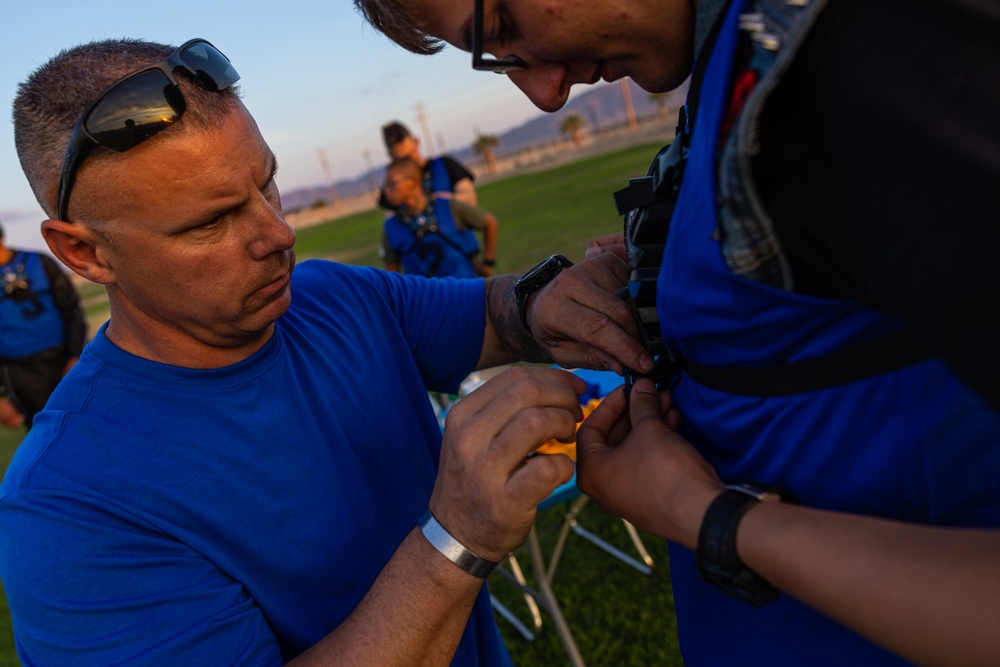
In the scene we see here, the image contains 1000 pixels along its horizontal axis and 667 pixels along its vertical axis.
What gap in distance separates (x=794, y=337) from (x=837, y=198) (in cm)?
23

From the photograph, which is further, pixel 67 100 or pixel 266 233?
pixel 266 233

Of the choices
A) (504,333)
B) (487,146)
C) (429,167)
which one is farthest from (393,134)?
(487,146)

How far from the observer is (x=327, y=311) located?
211cm

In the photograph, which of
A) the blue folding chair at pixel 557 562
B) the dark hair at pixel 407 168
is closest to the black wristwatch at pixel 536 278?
the blue folding chair at pixel 557 562

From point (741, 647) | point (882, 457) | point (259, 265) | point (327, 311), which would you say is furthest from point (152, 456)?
point (882, 457)

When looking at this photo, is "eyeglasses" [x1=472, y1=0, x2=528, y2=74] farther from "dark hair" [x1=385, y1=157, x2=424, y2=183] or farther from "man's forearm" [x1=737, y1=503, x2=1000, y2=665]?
"dark hair" [x1=385, y1=157, x2=424, y2=183]

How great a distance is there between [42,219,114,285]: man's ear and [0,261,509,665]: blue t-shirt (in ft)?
0.57

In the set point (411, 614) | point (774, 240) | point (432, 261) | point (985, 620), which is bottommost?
point (432, 261)

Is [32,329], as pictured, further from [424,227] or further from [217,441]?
[217,441]

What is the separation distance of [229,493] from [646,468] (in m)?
1.01

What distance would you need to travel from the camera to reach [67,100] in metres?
1.63

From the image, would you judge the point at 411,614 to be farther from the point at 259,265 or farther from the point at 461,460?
the point at 259,265

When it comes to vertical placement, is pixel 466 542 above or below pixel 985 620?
below

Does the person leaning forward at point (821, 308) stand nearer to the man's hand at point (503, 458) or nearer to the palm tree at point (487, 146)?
the man's hand at point (503, 458)
